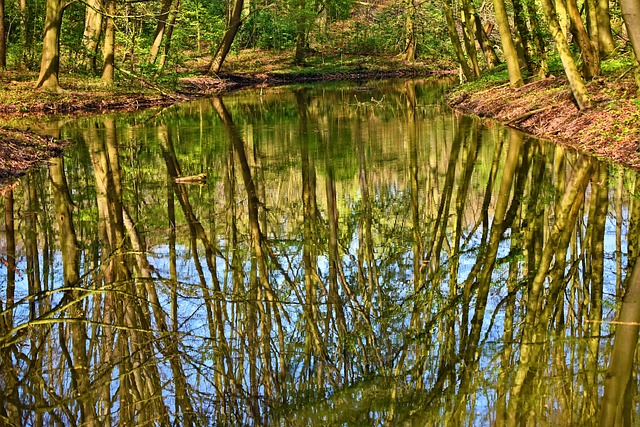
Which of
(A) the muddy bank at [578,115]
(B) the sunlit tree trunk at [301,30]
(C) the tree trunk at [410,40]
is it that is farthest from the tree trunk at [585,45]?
(C) the tree trunk at [410,40]

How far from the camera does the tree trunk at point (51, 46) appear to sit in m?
25.8

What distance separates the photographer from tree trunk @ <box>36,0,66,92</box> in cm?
2578

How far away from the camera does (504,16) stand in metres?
21.8

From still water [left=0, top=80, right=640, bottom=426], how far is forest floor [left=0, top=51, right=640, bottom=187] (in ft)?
2.71

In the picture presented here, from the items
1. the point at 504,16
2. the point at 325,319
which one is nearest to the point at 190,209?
the point at 325,319

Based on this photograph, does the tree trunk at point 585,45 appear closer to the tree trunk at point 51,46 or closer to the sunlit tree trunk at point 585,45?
the sunlit tree trunk at point 585,45

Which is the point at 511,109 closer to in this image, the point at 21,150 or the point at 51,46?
the point at 21,150

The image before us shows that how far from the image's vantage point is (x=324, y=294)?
22.1 feet

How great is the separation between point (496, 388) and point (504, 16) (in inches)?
747

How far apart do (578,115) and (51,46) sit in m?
18.1

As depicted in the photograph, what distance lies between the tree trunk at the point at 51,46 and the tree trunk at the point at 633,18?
20.0 meters

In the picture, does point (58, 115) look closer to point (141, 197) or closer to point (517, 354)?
point (141, 197)

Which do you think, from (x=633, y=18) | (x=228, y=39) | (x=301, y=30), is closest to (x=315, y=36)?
(x=301, y=30)

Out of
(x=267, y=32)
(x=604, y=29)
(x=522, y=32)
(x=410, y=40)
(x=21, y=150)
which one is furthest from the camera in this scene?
(x=267, y=32)
